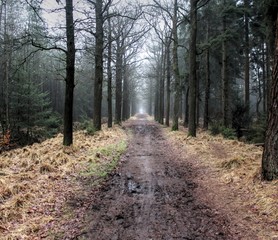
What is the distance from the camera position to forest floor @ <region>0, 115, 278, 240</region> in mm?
4496

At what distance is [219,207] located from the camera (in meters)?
5.55

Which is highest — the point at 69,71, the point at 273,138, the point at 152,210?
the point at 69,71

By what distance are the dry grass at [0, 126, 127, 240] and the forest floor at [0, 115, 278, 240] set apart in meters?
0.02

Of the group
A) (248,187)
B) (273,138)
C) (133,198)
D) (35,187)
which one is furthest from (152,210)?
(273,138)

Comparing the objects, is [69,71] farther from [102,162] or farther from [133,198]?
[133,198]

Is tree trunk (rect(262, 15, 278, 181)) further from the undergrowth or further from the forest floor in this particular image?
the undergrowth

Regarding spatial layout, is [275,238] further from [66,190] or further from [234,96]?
[234,96]

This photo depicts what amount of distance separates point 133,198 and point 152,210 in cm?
81

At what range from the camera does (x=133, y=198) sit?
603 cm

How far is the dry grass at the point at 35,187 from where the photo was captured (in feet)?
15.2

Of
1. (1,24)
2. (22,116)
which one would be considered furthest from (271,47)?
(1,24)

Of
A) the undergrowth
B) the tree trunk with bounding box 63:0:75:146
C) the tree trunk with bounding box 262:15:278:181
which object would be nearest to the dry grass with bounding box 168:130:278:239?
the tree trunk with bounding box 262:15:278:181

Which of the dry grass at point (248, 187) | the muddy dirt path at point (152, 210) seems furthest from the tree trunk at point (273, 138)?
the muddy dirt path at point (152, 210)

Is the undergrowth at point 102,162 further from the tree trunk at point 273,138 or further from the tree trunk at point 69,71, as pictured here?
the tree trunk at point 273,138
